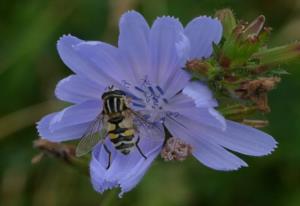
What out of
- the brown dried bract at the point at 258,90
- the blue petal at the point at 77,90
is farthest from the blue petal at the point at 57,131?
the brown dried bract at the point at 258,90

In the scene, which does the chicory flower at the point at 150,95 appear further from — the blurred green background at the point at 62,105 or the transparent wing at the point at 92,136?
the blurred green background at the point at 62,105

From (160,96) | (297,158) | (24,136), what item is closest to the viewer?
(160,96)

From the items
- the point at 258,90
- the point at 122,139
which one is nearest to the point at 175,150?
the point at 122,139

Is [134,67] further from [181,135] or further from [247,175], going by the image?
[247,175]

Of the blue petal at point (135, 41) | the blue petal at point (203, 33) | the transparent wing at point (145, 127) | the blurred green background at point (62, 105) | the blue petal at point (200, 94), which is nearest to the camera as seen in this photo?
the blue petal at point (200, 94)

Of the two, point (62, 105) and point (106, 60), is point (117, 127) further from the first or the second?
point (62, 105)

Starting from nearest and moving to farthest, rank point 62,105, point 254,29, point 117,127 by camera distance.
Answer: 1. point 254,29
2. point 117,127
3. point 62,105

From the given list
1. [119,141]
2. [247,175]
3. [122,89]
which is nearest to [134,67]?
[122,89]
